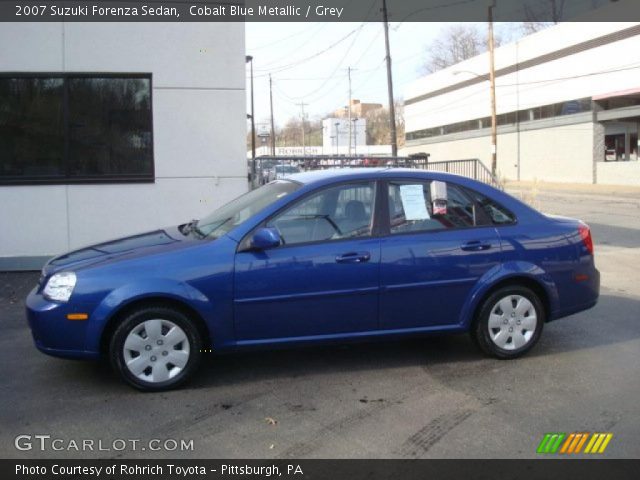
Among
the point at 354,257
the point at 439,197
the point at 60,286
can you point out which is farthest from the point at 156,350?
the point at 439,197

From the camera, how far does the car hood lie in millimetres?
4953

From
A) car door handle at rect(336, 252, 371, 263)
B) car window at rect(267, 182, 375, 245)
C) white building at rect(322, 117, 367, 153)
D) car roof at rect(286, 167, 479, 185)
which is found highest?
white building at rect(322, 117, 367, 153)

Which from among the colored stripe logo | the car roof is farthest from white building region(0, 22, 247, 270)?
the colored stripe logo

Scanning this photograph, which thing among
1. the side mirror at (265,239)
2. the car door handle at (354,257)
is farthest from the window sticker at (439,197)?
the side mirror at (265,239)

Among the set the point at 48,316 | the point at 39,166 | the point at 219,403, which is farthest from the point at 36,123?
the point at 219,403

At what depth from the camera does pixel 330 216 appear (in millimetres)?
5258

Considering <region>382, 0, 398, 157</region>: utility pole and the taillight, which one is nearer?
the taillight

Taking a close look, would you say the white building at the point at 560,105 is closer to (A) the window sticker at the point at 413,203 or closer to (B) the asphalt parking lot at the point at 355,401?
(B) the asphalt parking lot at the point at 355,401

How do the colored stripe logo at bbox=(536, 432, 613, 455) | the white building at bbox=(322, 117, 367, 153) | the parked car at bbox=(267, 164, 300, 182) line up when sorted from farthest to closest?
the white building at bbox=(322, 117, 367, 153) < the parked car at bbox=(267, 164, 300, 182) < the colored stripe logo at bbox=(536, 432, 613, 455)

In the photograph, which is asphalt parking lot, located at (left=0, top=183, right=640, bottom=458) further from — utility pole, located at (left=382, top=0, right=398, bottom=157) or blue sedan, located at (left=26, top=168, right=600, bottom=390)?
utility pole, located at (left=382, top=0, right=398, bottom=157)

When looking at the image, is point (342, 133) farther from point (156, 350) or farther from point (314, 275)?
point (156, 350)

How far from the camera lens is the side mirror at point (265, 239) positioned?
4871 millimetres

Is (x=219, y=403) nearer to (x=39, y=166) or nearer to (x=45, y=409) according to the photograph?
(x=45, y=409)

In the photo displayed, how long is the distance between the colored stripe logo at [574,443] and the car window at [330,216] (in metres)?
2.03
